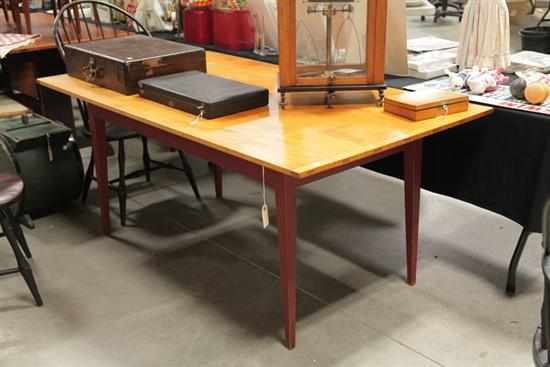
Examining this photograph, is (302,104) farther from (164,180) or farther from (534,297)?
(164,180)

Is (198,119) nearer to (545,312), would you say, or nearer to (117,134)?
(117,134)

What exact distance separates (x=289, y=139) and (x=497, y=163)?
88cm

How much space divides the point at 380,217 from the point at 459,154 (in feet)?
2.45

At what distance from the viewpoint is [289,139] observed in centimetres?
192

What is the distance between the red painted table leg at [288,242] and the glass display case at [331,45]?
0.49m

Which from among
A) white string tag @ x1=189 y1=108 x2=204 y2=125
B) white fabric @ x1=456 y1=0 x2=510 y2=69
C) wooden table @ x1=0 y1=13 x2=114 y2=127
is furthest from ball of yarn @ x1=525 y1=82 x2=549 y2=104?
wooden table @ x1=0 y1=13 x2=114 y2=127

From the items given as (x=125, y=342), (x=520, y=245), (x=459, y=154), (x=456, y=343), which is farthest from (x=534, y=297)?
(x=125, y=342)

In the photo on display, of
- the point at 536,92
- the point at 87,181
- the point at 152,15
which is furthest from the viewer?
the point at 152,15

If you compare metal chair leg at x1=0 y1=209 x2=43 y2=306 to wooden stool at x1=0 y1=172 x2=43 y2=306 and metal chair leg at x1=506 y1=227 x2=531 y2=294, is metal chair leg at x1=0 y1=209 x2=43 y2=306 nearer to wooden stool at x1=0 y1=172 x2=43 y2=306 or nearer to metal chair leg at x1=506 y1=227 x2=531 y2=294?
wooden stool at x1=0 y1=172 x2=43 y2=306

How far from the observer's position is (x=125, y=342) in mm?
2172

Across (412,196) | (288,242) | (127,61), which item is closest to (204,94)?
(127,61)

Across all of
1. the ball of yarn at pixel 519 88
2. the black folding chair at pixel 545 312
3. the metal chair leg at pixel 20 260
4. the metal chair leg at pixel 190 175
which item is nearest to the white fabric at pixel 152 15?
the metal chair leg at pixel 190 175

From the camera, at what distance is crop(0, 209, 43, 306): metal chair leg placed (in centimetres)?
234

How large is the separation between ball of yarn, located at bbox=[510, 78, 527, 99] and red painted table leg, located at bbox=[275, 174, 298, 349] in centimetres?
96
